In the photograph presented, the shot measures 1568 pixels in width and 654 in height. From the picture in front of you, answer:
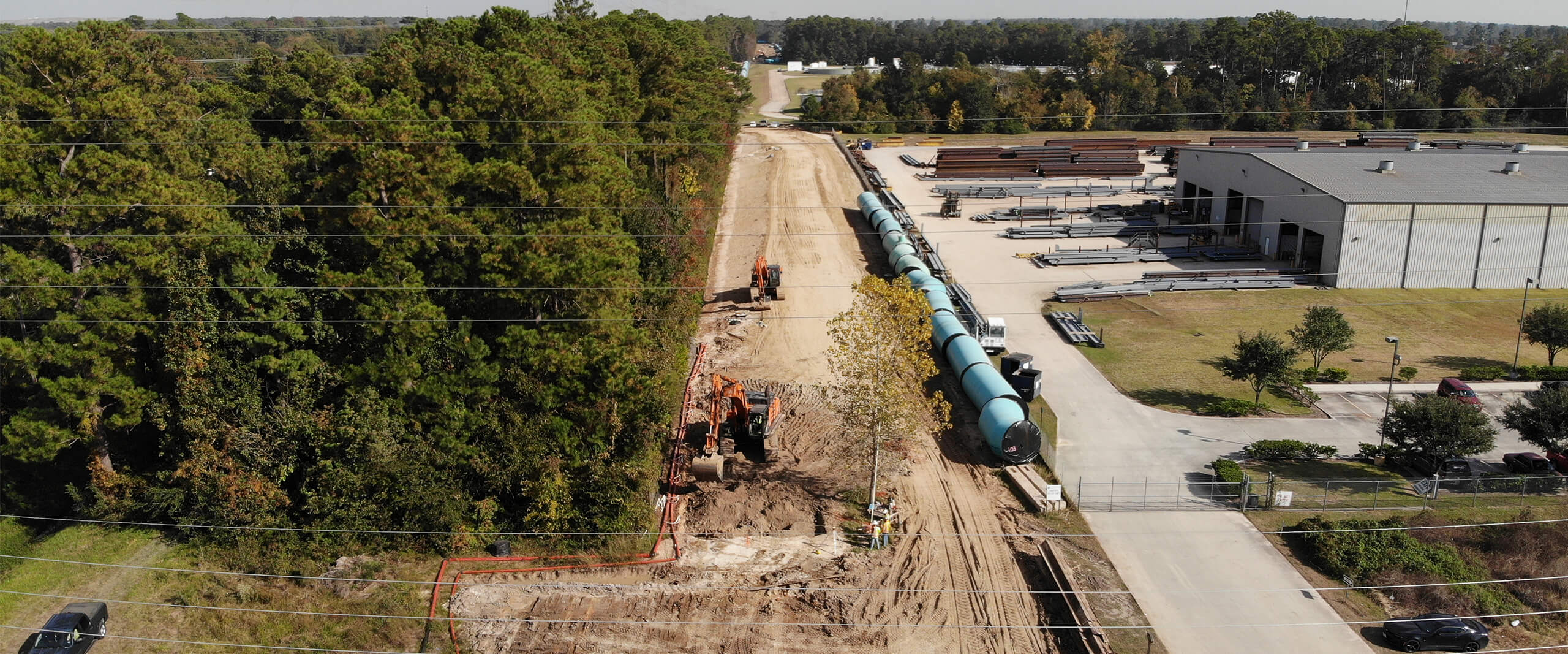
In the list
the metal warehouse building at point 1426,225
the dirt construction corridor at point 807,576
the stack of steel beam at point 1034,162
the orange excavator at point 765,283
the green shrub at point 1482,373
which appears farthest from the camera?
the stack of steel beam at point 1034,162

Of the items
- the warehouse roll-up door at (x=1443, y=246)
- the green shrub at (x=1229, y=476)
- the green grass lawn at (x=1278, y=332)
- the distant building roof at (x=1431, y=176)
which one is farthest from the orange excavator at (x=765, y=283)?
the warehouse roll-up door at (x=1443, y=246)

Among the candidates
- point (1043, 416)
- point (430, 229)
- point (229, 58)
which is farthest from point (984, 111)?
point (430, 229)

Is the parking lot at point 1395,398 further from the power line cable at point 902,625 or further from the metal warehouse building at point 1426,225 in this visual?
the metal warehouse building at point 1426,225

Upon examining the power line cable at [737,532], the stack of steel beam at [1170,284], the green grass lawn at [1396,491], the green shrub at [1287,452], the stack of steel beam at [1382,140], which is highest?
the stack of steel beam at [1382,140]

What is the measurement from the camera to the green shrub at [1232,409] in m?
26.2

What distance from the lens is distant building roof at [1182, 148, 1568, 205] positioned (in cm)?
3753

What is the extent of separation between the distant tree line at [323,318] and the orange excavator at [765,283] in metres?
10.6

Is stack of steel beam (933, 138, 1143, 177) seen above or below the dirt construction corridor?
above

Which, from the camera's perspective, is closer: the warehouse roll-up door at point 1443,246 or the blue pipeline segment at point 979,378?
the blue pipeline segment at point 979,378

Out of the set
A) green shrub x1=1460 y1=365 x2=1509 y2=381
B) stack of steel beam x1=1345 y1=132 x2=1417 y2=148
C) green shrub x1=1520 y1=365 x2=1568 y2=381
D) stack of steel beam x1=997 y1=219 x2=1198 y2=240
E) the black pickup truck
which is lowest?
the black pickup truck

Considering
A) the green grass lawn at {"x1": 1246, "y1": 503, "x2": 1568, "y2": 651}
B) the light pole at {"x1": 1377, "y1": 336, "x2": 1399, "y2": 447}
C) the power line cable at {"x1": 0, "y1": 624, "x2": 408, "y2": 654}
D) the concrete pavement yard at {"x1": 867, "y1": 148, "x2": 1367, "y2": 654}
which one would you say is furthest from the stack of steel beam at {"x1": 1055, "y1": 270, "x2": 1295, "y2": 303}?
the power line cable at {"x1": 0, "y1": 624, "x2": 408, "y2": 654}

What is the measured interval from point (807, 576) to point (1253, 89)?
88.9m

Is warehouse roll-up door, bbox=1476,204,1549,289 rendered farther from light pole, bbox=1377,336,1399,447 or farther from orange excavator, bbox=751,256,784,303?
orange excavator, bbox=751,256,784,303

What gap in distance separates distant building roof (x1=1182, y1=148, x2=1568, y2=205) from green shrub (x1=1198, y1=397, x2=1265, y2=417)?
589 inches
